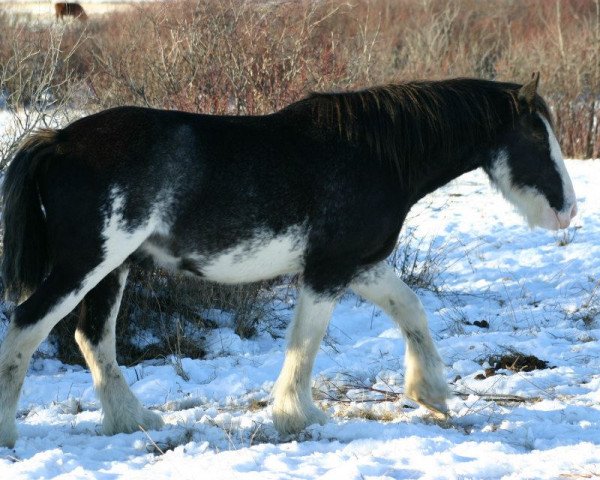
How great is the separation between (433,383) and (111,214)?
77.8 inches

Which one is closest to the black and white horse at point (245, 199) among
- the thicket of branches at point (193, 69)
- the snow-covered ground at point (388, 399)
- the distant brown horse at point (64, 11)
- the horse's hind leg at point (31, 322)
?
the horse's hind leg at point (31, 322)

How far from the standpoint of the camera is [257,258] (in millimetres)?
4172

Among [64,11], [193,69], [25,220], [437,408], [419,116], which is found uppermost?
[64,11]

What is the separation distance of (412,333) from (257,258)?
3.64 ft

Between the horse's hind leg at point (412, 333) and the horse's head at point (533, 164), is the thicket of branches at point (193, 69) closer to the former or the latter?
the horse's hind leg at point (412, 333)

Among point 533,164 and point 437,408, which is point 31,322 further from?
point 533,164

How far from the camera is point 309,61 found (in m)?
7.93

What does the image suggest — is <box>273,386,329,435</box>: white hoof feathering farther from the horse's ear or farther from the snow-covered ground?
the horse's ear

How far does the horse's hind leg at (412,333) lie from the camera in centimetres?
460

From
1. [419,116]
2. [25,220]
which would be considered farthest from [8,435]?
[419,116]

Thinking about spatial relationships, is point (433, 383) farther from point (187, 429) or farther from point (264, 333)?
point (264, 333)

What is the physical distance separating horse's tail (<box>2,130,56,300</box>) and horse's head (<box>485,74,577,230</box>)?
2.44 metres

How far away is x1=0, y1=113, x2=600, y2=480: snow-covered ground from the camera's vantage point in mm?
3592

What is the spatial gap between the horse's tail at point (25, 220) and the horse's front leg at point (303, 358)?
1.31 m
